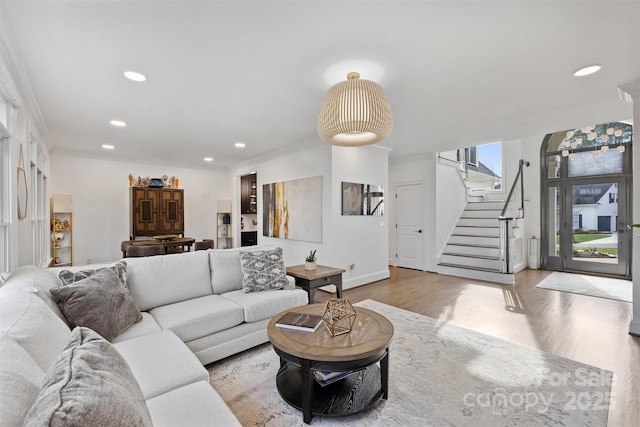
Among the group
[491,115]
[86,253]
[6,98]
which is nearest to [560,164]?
[491,115]

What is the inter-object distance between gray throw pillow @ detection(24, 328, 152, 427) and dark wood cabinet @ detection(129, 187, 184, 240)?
238 inches

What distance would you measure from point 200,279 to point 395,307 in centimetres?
249

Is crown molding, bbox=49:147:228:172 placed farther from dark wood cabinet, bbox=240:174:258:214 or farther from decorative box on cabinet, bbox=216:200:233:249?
decorative box on cabinet, bbox=216:200:233:249

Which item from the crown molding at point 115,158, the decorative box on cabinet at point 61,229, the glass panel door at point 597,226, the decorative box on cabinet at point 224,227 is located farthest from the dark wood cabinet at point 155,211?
the glass panel door at point 597,226

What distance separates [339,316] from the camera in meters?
2.03

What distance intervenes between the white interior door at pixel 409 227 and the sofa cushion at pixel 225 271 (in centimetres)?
450

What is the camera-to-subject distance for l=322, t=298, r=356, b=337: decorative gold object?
1940 millimetres

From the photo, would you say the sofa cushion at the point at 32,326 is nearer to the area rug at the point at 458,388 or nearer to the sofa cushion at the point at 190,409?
the sofa cushion at the point at 190,409

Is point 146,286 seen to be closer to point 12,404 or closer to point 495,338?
point 12,404

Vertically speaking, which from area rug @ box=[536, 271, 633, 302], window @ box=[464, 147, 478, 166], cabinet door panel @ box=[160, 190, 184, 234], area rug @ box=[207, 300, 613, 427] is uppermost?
window @ box=[464, 147, 478, 166]

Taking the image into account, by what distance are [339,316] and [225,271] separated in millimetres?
1490

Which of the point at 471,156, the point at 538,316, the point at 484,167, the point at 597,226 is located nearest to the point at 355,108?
the point at 538,316

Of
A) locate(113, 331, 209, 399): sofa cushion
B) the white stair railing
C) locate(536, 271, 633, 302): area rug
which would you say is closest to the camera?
locate(113, 331, 209, 399): sofa cushion

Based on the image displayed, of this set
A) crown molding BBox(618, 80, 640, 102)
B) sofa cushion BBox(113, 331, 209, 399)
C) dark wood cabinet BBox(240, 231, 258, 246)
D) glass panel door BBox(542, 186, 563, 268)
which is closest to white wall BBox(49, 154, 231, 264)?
dark wood cabinet BBox(240, 231, 258, 246)
